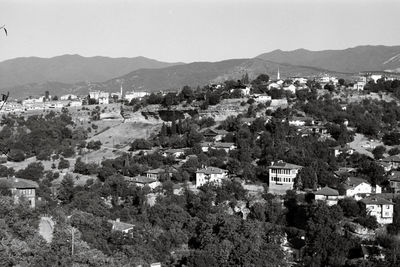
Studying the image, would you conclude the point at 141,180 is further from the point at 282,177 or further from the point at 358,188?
the point at 358,188

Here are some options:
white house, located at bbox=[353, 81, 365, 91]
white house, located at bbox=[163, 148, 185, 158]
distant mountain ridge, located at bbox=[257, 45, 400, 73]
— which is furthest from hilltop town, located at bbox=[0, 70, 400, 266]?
distant mountain ridge, located at bbox=[257, 45, 400, 73]

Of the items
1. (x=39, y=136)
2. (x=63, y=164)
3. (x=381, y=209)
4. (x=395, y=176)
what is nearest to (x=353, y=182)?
(x=395, y=176)

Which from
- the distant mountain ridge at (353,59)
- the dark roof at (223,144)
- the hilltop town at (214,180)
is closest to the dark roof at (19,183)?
the hilltop town at (214,180)

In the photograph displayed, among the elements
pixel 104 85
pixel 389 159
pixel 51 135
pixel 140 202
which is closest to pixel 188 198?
pixel 140 202

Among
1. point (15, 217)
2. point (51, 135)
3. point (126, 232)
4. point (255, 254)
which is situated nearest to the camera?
point (255, 254)

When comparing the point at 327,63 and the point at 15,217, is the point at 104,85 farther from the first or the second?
the point at 15,217

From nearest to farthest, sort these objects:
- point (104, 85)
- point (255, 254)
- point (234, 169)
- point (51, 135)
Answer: point (255, 254), point (234, 169), point (51, 135), point (104, 85)

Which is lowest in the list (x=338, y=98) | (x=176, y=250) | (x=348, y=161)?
(x=176, y=250)
